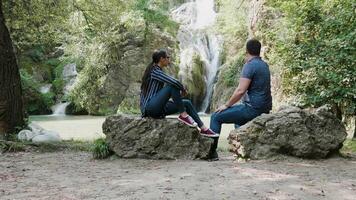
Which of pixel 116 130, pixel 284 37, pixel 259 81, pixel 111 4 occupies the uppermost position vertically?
pixel 111 4

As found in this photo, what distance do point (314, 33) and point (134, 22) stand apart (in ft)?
54.1

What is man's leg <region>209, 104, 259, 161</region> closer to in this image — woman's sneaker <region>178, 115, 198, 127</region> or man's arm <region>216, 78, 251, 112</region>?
man's arm <region>216, 78, 251, 112</region>

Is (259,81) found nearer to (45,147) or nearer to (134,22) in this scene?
(45,147)

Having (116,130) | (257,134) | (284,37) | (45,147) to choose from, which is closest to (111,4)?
(284,37)

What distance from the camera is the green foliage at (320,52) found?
7.81 m

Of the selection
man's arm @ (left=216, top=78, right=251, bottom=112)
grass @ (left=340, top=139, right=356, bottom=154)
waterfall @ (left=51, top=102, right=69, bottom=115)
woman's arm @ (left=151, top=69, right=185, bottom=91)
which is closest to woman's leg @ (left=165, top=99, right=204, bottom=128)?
woman's arm @ (left=151, top=69, right=185, bottom=91)

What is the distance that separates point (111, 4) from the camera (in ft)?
47.6

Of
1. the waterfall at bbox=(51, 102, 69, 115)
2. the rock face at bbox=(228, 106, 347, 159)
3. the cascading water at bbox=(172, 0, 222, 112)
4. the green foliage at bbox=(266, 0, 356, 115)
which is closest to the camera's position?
the rock face at bbox=(228, 106, 347, 159)

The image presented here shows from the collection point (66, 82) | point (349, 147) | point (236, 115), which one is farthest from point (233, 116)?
point (66, 82)

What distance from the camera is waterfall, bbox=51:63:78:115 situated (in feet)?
90.4

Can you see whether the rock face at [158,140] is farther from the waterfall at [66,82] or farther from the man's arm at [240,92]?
the waterfall at [66,82]

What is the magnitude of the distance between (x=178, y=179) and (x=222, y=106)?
1685 mm

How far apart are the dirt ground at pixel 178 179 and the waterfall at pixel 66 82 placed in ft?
67.2

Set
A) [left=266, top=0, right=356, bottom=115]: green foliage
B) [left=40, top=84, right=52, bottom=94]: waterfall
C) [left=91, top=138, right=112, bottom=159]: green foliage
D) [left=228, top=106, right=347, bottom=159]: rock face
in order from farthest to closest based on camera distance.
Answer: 1. [left=40, top=84, right=52, bottom=94]: waterfall
2. [left=266, top=0, right=356, bottom=115]: green foliage
3. [left=91, top=138, right=112, bottom=159]: green foliage
4. [left=228, top=106, right=347, bottom=159]: rock face
